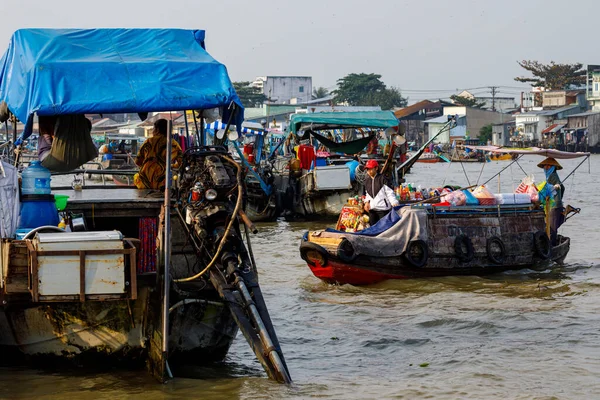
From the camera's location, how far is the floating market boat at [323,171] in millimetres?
18062

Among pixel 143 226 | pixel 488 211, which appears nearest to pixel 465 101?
pixel 488 211

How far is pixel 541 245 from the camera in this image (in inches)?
460

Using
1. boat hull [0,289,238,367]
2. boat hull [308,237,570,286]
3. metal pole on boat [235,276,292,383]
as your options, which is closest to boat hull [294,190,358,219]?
boat hull [308,237,570,286]

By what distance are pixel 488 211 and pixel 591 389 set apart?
459 cm

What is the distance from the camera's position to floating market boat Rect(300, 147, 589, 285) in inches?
415

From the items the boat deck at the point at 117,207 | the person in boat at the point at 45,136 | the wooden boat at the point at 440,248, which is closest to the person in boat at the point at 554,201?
the wooden boat at the point at 440,248

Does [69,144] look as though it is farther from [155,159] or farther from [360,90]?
[360,90]

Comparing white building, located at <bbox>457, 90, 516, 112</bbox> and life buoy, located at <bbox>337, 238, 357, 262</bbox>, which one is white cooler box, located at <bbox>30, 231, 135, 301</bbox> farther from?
white building, located at <bbox>457, 90, 516, 112</bbox>

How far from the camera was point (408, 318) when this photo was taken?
9336 millimetres

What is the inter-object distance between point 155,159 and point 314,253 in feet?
11.0

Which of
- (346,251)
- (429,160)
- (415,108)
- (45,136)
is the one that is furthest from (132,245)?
(415,108)

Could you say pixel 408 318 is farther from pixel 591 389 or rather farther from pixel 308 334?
pixel 591 389

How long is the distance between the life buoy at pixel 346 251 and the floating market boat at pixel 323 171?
7.65m

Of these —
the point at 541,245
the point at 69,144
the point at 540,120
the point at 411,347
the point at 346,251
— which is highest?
the point at 540,120
